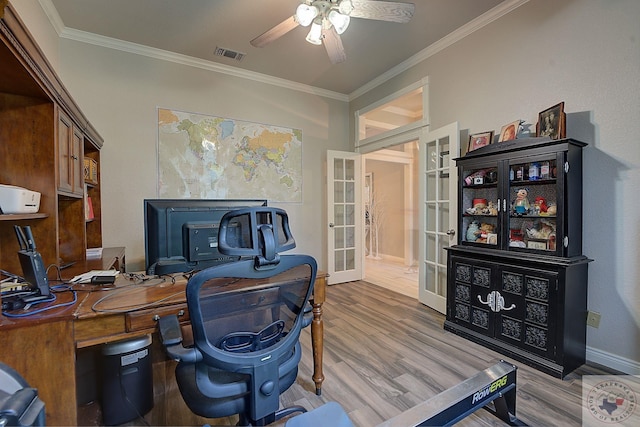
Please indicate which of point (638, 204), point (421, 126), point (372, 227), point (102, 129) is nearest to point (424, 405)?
point (638, 204)

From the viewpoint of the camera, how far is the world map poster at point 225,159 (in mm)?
3506

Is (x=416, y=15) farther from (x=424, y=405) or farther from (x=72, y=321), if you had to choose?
(x=72, y=321)

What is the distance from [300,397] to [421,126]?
3.17 metres

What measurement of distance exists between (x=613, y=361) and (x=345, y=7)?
3.20 meters

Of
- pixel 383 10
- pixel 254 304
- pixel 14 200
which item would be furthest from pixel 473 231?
pixel 14 200

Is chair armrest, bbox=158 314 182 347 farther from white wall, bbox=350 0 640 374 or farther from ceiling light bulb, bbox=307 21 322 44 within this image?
white wall, bbox=350 0 640 374

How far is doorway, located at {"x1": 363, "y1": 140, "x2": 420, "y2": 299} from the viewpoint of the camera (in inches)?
236

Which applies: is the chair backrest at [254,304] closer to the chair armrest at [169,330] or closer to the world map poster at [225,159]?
the chair armrest at [169,330]

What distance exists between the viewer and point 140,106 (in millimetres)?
3346

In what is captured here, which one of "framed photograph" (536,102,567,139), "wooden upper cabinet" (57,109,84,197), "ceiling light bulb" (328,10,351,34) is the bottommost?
"wooden upper cabinet" (57,109,84,197)

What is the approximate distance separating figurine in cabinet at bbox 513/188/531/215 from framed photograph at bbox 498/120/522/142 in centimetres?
49

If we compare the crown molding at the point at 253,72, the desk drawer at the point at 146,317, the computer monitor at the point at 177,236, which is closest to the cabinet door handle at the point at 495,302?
the computer monitor at the point at 177,236

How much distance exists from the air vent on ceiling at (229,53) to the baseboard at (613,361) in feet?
14.5

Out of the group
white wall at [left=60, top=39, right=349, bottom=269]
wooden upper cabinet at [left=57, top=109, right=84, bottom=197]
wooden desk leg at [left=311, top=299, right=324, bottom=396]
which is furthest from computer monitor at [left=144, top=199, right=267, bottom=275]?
white wall at [left=60, top=39, right=349, bottom=269]
